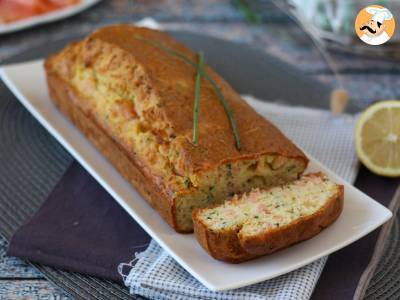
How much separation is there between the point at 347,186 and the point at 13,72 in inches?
94.8

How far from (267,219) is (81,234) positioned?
943mm

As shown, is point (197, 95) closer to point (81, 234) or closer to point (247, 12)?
point (81, 234)

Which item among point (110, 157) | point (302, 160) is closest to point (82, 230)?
point (110, 157)

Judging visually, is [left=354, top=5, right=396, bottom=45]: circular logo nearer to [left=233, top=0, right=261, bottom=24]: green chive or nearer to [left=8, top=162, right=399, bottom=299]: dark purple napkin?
[left=8, top=162, right=399, bottom=299]: dark purple napkin

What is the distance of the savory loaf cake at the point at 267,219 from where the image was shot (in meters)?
2.98

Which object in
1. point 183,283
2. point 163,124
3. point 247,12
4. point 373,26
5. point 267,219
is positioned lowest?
point 183,283

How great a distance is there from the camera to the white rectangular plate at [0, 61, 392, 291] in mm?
2977

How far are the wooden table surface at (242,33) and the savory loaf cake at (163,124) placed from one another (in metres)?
1.29

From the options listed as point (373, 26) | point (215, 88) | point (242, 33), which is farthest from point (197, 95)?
point (242, 33)

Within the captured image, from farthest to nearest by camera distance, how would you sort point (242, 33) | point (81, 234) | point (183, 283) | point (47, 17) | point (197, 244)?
1. point (242, 33)
2. point (47, 17)
3. point (81, 234)
4. point (197, 244)
5. point (183, 283)

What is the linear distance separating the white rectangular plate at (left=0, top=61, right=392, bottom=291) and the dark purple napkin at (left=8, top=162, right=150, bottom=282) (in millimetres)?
101

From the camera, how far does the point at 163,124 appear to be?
3494mm

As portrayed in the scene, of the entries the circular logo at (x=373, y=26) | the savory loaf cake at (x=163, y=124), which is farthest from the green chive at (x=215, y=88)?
the circular logo at (x=373, y=26)

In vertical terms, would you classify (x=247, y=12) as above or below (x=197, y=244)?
above
